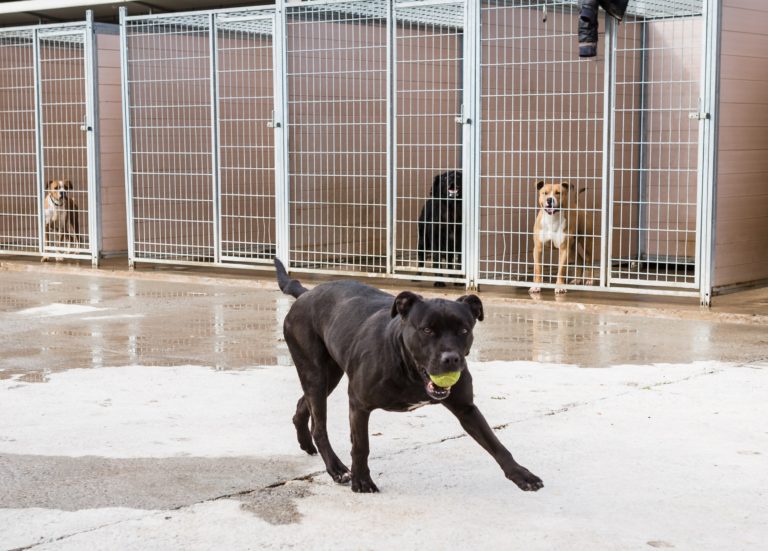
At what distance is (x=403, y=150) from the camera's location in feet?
30.3

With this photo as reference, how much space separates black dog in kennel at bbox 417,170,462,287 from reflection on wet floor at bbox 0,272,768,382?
0.78 metres

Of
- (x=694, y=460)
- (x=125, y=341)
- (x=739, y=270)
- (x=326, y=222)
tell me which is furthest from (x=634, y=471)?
(x=326, y=222)

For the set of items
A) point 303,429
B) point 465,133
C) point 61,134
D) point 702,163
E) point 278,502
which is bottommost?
point 278,502

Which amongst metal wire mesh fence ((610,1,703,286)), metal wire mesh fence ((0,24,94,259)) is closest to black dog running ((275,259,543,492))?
metal wire mesh fence ((610,1,703,286))

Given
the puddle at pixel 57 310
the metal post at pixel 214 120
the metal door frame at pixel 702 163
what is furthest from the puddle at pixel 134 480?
the metal post at pixel 214 120

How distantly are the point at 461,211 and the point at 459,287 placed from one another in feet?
1.90

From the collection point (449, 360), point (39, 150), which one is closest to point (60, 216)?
point (39, 150)

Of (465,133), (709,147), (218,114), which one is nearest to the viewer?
(709,147)

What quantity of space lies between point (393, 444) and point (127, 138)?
6.36m

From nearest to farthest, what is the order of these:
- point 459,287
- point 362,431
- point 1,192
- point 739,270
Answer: point 362,431 < point 739,270 < point 459,287 < point 1,192

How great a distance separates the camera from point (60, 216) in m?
10.4

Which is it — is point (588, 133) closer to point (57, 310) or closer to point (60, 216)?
point (57, 310)

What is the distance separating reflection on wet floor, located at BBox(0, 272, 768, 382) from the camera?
19.1 ft

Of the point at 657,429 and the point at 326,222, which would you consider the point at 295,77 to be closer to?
the point at 326,222
